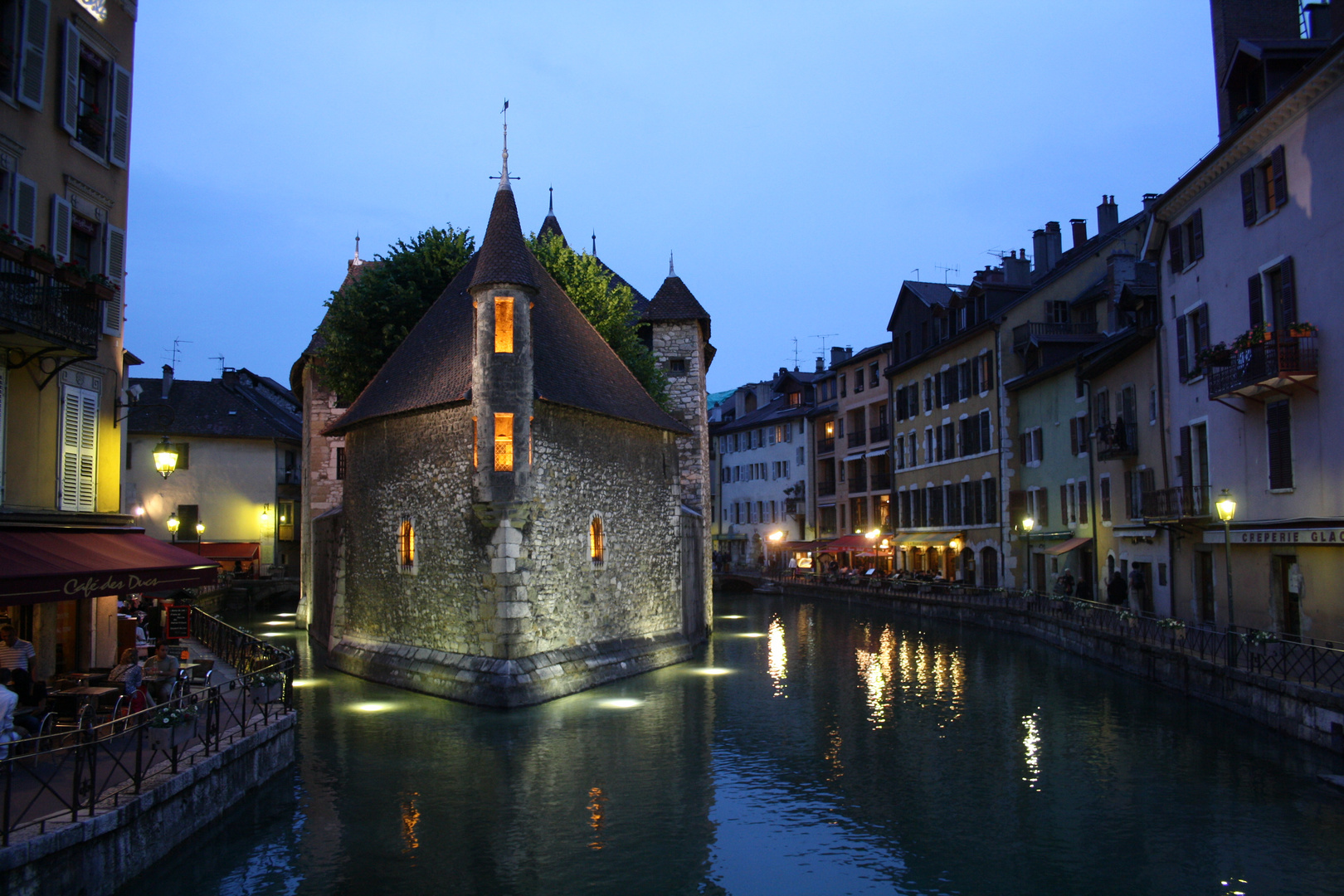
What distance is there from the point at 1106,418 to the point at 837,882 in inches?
934

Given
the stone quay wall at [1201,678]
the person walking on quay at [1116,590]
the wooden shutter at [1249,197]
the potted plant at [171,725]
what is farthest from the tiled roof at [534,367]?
A: the wooden shutter at [1249,197]

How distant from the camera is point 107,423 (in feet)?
51.6

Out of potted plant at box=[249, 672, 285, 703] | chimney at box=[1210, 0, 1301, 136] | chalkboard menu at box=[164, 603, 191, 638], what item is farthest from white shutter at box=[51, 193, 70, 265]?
chimney at box=[1210, 0, 1301, 136]

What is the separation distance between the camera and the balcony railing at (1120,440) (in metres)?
28.2

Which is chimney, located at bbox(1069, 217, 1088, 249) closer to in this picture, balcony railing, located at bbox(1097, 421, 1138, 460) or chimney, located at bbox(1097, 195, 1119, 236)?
chimney, located at bbox(1097, 195, 1119, 236)

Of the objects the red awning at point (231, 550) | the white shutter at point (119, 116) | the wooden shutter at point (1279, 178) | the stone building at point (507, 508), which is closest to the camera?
the white shutter at point (119, 116)

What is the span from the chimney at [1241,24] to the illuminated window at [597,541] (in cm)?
1663

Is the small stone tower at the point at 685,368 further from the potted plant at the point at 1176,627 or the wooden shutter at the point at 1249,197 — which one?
the wooden shutter at the point at 1249,197

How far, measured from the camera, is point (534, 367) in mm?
21453

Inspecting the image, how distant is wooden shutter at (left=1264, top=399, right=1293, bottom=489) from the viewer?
19.2 m

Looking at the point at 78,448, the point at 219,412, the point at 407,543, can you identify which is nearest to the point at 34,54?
the point at 78,448

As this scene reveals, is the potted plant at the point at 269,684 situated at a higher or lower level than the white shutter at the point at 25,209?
lower

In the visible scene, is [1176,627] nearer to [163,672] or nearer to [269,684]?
[269,684]

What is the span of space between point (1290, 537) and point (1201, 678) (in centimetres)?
312
